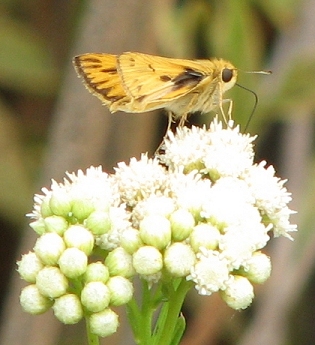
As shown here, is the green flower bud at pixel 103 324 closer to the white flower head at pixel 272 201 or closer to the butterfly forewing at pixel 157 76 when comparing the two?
the white flower head at pixel 272 201

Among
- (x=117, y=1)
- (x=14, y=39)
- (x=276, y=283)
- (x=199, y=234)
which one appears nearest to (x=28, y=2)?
(x=14, y=39)

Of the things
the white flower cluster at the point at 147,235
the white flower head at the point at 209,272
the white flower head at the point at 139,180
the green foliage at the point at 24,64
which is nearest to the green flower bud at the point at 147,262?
the white flower cluster at the point at 147,235

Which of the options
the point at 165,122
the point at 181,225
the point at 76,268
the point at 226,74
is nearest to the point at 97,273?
the point at 76,268

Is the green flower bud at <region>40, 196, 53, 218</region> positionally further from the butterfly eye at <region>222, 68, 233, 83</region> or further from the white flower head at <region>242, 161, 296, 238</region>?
the butterfly eye at <region>222, 68, 233, 83</region>

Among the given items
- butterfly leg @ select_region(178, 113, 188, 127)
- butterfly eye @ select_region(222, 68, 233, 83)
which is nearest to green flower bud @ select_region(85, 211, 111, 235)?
butterfly leg @ select_region(178, 113, 188, 127)

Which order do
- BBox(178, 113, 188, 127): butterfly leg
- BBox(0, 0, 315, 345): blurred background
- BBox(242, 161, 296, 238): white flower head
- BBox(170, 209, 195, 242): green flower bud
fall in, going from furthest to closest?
BBox(0, 0, 315, 345): blurred background < BBox(178, 113, 188, 127): butterfly leg < BBox(242, 161, 296, 238): white flower head < BBox(170, 209, 195, 242): green flower bud

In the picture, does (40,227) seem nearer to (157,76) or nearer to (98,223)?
(98,223)
